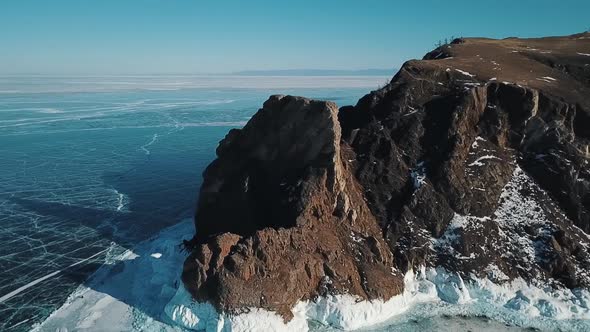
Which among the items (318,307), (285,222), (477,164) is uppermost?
(477,164)

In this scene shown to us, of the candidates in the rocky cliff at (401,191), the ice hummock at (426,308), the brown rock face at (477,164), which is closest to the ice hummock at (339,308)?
the ice hummock at (426,308)

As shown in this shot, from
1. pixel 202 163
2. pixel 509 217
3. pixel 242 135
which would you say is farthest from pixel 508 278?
pixel 202 163

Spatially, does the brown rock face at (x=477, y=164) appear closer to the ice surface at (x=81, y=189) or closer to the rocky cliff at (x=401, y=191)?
the rocky cliff at (x=401, y=191)

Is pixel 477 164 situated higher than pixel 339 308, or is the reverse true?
pixel 477 164

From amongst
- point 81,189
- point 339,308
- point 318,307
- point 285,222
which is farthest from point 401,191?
point 81,189

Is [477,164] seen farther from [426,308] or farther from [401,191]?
[426,308]

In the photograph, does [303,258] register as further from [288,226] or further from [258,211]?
[258,211]

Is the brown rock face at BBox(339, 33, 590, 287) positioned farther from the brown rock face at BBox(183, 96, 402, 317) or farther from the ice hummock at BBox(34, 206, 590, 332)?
the brown rock face at BBox(183, 96, 402, 317)
